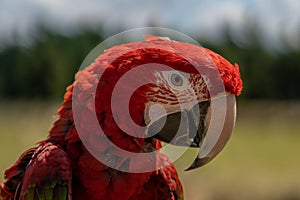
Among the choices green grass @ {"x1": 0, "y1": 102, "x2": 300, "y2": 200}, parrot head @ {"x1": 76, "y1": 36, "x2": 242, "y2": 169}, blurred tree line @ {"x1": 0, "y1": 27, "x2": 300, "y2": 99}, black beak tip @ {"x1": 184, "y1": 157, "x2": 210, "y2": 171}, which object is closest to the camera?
parrot head @ {"x1": 76, "y1": 36, "x2": 242, "y2": 169}

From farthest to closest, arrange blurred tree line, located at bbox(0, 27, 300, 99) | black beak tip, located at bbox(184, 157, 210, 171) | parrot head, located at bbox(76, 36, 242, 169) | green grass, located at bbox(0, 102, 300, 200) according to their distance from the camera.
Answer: blurred tree line, located at bbox(0, 27, 300, 99), green grass, located at bbox(0, 102, 300, 200), black beak tip, located at bbox(184, 157, 210, 171), parrot head, located at bbox(76, 36, 242, 169)

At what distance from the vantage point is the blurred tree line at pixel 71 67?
2197cm

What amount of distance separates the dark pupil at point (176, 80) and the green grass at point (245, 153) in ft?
2.97

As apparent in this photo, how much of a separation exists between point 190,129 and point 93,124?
389 mm

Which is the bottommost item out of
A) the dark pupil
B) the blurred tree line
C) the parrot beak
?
the blurred tree line

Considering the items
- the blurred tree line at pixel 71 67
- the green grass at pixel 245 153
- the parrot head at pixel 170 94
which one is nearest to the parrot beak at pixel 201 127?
the parrot head at pixel 170 94

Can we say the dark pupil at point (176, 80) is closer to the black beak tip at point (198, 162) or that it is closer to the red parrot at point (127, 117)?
the red parrot at point (127, 117)

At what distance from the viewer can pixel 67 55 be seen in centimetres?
2542

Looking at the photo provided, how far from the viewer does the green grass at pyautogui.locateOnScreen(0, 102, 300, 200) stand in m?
7.84

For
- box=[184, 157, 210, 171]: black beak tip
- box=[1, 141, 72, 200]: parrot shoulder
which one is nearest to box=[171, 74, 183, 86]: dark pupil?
box=[184, 157, 210, 171]: black beak tip

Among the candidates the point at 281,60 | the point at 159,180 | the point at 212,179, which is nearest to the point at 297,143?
the point at 212,179

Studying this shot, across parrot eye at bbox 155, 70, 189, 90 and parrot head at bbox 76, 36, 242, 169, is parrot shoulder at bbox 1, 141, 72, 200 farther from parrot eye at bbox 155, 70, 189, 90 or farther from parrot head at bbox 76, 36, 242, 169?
parrot eye at bbox 155, 70, 189, 90

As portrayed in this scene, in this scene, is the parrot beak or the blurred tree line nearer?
the parrot beak

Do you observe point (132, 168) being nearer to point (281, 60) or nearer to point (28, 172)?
point (28, 172)
